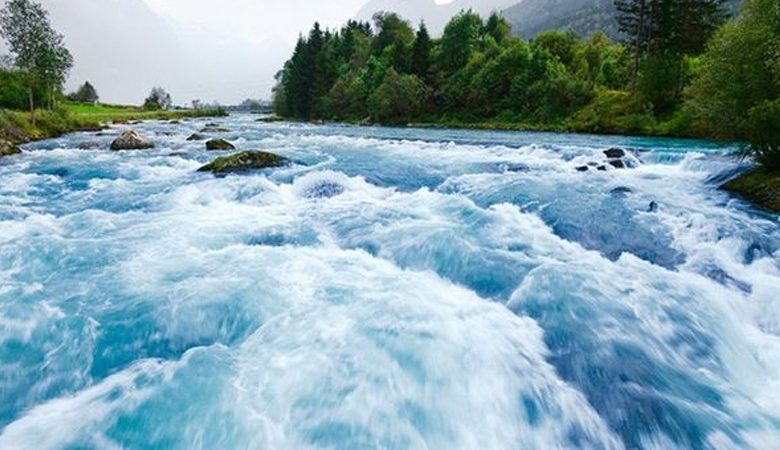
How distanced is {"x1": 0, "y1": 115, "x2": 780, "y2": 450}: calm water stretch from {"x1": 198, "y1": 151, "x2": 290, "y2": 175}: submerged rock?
4.85 m

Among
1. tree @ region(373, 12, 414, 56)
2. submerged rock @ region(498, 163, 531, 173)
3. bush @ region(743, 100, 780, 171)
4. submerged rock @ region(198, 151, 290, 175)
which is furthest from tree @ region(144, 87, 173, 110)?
bush @ region(743, 100, 780, 171)

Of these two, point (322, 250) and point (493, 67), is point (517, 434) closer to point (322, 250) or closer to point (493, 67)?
point (322, 250)

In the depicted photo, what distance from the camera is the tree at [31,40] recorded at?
39.7 metres

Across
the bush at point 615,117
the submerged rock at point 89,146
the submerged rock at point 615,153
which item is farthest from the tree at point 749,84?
the submerged rock at point 89,146

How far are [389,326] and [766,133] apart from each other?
14435 mm

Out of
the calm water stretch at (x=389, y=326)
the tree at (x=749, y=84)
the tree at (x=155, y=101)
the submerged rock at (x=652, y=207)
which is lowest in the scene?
the calm water stretch at (x=389, y=326)

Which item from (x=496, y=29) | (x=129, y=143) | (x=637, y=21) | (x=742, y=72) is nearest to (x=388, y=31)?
(x=496, y=29)

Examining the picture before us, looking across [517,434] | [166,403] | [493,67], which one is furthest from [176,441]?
[493,67]

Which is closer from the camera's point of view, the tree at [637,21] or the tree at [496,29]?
the tree at [637,21]

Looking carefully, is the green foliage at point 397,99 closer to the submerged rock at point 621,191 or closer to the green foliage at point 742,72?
the green foliage at point 742,72

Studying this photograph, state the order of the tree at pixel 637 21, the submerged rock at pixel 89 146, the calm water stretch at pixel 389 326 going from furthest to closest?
the tree at pixel 637 21
the submerged rock at pixel 89 146
the calm water stretch at pixel 389 326

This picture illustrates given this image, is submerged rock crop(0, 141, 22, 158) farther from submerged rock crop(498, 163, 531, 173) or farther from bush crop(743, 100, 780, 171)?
bush crop(743, 100, 780, 171)

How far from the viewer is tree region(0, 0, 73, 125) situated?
39.7 meters

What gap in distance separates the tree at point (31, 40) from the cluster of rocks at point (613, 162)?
41289mm
